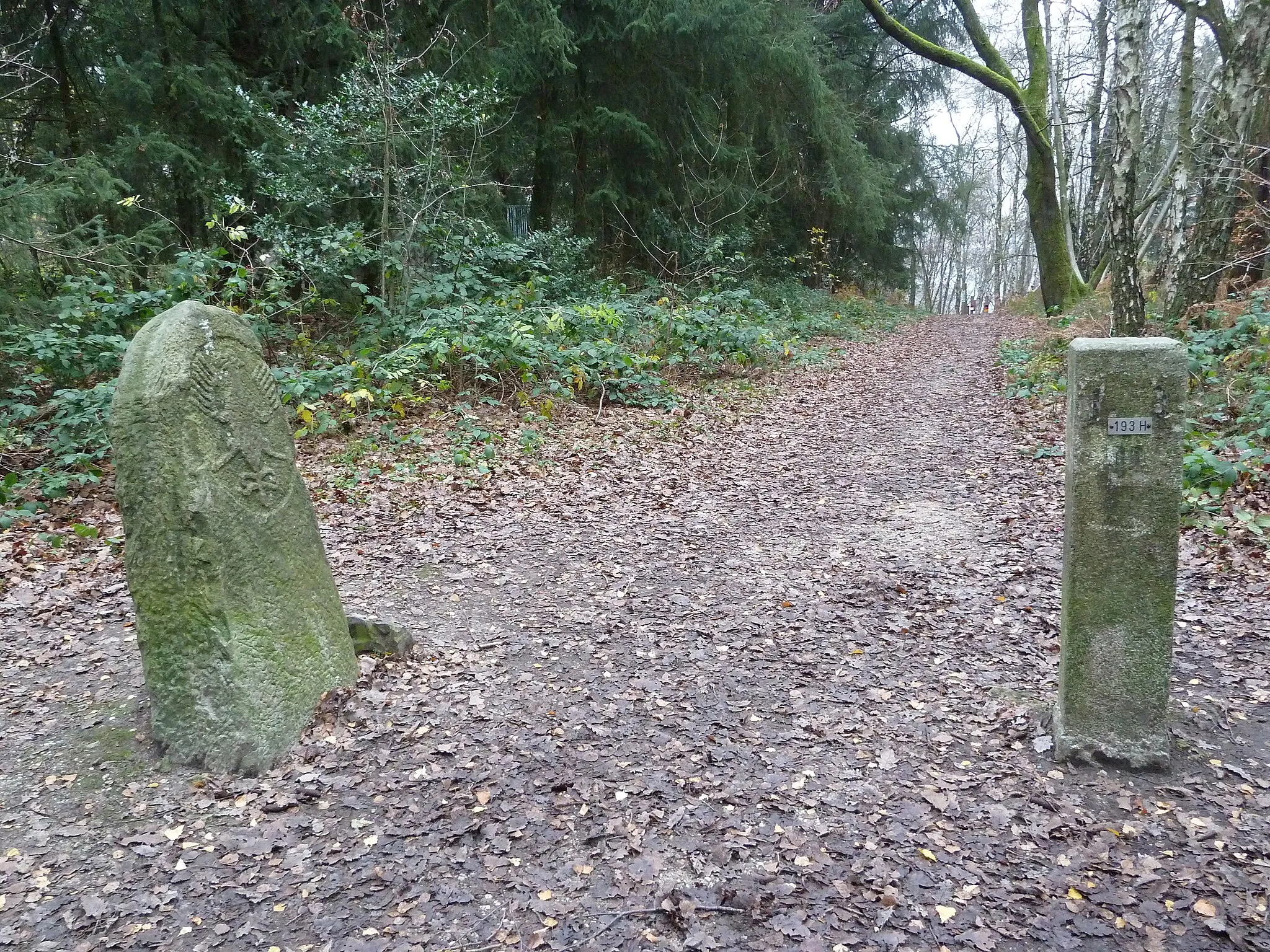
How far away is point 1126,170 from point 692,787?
8.71 m

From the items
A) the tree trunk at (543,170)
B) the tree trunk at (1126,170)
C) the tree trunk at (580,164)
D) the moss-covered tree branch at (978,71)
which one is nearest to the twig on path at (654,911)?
the tree trunk at (1126,170)

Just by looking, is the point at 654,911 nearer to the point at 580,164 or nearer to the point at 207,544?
the point at 207,544

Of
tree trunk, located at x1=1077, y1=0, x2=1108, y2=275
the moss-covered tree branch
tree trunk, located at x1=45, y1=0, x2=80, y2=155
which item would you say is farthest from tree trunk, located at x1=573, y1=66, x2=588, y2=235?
tree trunk, located at x1=1077, y1=0, x2=1108, y2=275

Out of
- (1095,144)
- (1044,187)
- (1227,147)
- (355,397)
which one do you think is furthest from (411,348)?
(1095,144)

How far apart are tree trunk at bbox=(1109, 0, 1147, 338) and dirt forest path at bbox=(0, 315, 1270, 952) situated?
14.3 feet

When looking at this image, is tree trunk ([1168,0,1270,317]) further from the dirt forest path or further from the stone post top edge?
the stone post top edge

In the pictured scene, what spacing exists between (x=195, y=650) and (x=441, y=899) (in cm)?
161

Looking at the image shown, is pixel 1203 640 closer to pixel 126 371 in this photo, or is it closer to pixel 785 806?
pixel 785 806

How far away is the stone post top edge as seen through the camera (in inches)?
110

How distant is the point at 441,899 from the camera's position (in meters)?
2.77

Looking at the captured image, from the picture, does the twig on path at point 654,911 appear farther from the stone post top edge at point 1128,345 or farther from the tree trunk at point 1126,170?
the tree trunk at point 1126,170

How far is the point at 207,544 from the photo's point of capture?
3297 mm

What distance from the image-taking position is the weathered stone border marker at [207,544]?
325cm

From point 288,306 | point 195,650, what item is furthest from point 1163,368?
point 288,306
